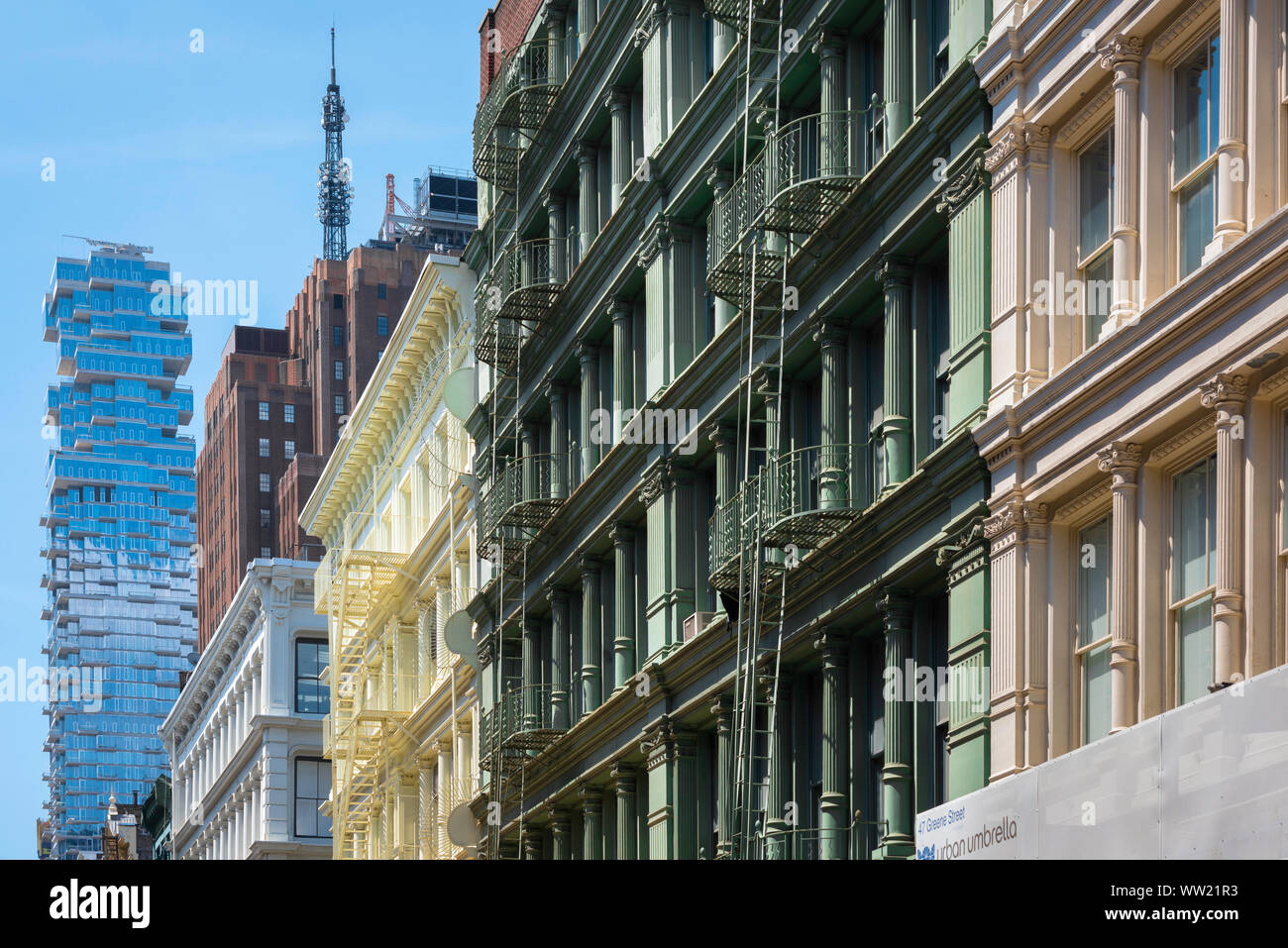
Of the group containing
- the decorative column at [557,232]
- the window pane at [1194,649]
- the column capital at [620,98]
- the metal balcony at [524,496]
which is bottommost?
the window pane at [1194,649]

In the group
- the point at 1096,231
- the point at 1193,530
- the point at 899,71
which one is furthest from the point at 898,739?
the point at 899,71

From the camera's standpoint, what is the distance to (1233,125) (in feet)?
63.3

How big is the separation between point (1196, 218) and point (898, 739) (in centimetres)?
770

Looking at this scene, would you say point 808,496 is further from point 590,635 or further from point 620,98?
point 620,98

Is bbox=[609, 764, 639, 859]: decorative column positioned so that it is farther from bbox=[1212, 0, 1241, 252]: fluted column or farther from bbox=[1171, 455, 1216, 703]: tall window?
bbox=[1212, 0, 1241, 252]: fluted column

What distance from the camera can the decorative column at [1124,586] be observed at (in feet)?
66.8

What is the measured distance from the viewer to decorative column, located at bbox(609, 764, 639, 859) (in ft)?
118

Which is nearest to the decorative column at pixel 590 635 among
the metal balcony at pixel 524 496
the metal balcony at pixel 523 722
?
the metal balcony at pixel 523 722

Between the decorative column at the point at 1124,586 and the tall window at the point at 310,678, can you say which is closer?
the decorative column at the point at 1124,586

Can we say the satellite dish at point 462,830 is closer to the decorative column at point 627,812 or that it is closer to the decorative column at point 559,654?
the decorative column at point 559,654

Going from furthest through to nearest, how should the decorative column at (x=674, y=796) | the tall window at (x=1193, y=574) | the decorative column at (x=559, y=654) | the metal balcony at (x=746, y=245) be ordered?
the decorative column at (x=559, y=654) → the decorative column at (x=674, y=796) → the metal balcony at (x=746, y=245) → the tall window at (x=1193, y=574)

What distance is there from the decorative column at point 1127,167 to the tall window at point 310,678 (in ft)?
197

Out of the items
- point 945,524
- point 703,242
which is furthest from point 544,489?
point 945,524

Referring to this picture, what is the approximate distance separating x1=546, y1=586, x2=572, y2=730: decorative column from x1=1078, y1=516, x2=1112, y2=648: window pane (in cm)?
1923
